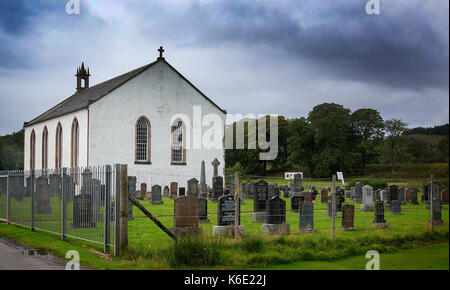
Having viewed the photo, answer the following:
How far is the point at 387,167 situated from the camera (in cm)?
5972

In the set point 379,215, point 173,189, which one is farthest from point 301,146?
point 379,215

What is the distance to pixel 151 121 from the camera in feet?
131

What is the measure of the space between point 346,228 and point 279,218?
2.69m

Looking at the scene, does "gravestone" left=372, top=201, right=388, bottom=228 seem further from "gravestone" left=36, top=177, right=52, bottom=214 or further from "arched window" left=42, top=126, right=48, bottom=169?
"arched window" left=42, top=126, right=48, bottom=169

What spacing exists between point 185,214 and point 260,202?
6.75 meters

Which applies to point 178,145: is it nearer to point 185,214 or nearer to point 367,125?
point 185,214

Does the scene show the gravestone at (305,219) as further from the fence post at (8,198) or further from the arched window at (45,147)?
the arched window at (45,147)

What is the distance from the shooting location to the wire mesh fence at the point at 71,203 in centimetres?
1122

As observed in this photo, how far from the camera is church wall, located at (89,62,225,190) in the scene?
1486 inches

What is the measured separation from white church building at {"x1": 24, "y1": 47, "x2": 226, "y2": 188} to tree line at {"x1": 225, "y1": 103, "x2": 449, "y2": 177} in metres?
16.4

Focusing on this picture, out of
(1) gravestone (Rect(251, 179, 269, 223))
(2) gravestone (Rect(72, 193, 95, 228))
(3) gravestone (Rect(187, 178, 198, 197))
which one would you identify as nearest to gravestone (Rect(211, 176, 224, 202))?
(3) gravestone (Rect(187, 178, 198, 197))

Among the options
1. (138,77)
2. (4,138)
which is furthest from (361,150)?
(4,138)

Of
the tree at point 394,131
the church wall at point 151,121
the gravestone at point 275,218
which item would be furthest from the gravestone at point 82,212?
the tree at point 394,131

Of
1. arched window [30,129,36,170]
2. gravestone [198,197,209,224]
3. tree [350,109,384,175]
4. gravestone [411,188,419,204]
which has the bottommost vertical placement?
gravestone [411,188,419,204]
